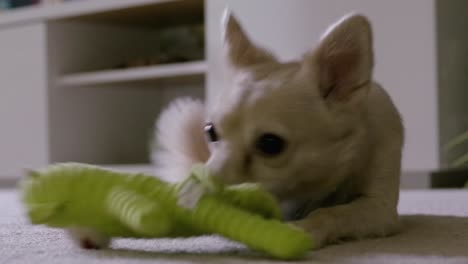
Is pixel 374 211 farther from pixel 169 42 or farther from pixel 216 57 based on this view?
pixel 169 42

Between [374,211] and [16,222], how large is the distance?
602 mm

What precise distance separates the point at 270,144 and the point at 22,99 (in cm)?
229

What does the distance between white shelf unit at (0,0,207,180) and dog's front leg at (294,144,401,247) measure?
177 cm

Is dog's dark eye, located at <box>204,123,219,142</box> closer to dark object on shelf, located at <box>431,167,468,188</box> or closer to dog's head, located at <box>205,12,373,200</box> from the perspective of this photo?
dog's head, located at <box>205,12,373,200</box>

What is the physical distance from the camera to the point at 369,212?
1035 mm

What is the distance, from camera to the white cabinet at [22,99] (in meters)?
2.98

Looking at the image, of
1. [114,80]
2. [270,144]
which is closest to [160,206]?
[270,144]

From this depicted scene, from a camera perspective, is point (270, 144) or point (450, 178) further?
point (450, 178)

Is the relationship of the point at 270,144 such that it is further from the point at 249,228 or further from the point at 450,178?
the point at 450,178

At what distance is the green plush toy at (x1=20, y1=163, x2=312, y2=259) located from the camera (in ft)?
2.53

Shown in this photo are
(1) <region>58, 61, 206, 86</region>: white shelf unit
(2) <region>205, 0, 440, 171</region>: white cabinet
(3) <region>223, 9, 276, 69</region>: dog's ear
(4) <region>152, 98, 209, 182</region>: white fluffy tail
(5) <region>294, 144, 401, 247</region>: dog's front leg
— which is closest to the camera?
(5) <region>294, 144, 401, 247</region>: dog's front leg

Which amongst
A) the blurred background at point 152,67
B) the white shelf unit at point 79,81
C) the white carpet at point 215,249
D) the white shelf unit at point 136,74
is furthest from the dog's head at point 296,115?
the white shelf unit at point 79,81

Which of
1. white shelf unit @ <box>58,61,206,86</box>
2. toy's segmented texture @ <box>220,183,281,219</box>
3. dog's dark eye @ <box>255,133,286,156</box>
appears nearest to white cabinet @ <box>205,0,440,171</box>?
white shelf unit @ <box>58,61,206,86</box>

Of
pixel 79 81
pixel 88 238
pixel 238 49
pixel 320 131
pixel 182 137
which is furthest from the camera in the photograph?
pixel 79 81
